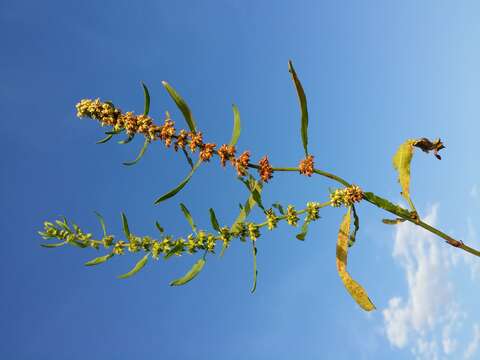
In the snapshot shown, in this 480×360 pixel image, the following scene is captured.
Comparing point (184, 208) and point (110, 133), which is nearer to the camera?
point (110, 133)

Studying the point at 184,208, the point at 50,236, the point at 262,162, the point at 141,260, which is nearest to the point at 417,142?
the point at 262,162

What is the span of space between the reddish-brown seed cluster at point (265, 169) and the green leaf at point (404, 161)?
46.9 inches

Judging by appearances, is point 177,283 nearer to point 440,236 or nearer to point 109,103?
point 109,103

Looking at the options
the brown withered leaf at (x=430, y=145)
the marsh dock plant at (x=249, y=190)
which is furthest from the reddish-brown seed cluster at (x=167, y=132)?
the brown withered leaf at (x=430, y=145)

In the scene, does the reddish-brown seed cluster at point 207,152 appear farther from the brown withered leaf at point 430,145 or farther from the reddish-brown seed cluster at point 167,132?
the brown withered leaf at point 430,145

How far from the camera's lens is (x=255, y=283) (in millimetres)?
3898

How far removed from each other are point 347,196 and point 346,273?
643 millimetres

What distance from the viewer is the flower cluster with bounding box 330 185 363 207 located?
11.8 ft

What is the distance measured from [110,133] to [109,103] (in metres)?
0.24

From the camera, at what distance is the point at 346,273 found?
3.77 meters

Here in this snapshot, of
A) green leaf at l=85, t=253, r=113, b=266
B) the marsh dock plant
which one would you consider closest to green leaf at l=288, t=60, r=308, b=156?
the marsh dock plant

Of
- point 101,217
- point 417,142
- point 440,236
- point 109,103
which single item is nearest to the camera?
point 440,236

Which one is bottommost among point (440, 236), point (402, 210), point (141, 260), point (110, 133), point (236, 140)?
point (440, 236)

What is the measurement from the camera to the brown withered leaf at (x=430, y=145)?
4.01 metres
